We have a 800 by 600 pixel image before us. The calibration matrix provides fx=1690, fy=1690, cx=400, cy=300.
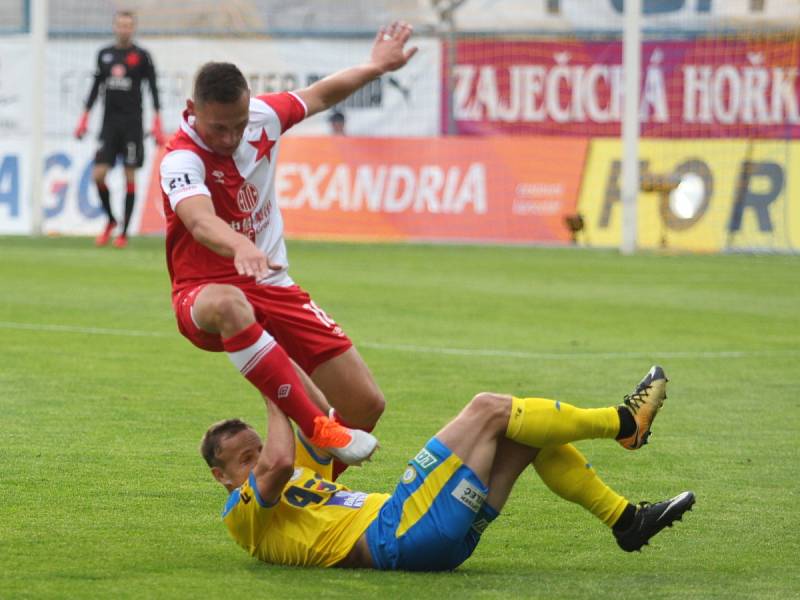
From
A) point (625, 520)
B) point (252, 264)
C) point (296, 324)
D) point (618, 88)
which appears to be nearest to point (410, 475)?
point (625, 520)

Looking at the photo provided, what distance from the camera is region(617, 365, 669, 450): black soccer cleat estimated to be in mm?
6246

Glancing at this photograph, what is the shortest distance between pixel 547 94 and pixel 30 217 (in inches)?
338

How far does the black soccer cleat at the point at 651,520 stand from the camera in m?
6.07

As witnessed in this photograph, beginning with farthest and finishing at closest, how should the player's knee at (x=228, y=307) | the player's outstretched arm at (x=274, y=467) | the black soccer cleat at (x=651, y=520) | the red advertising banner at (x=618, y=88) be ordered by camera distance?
the red advertising banner at (x=618, y=88) < the player's knee at (x=228, y=307) < the black soccer cleat at (x=651, y=520) < the player's outstretched arm at (x=274, y=467)

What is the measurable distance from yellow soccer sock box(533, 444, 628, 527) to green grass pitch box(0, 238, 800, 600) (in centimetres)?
22

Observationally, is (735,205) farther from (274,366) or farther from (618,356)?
(274,366)

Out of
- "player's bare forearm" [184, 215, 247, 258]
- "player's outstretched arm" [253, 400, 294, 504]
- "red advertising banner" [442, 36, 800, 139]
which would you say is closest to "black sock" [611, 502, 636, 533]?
"player's outstretched arm" [253, 400, 294, 504]

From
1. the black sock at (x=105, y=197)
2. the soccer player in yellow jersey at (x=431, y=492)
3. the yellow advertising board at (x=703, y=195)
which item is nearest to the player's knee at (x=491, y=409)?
the soccer player in yellow jersey at (x=431, y=492)

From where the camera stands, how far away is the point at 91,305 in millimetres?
15297

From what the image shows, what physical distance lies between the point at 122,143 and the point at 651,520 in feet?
53.3

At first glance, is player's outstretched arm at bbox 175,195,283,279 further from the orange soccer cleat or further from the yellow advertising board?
the yellow advertising board

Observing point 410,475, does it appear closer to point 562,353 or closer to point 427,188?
point 562,353

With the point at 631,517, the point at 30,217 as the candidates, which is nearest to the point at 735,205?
the point at 30,217

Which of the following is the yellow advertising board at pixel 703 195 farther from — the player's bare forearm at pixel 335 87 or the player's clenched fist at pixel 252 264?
the player's clenched fist at pixel 252 264
